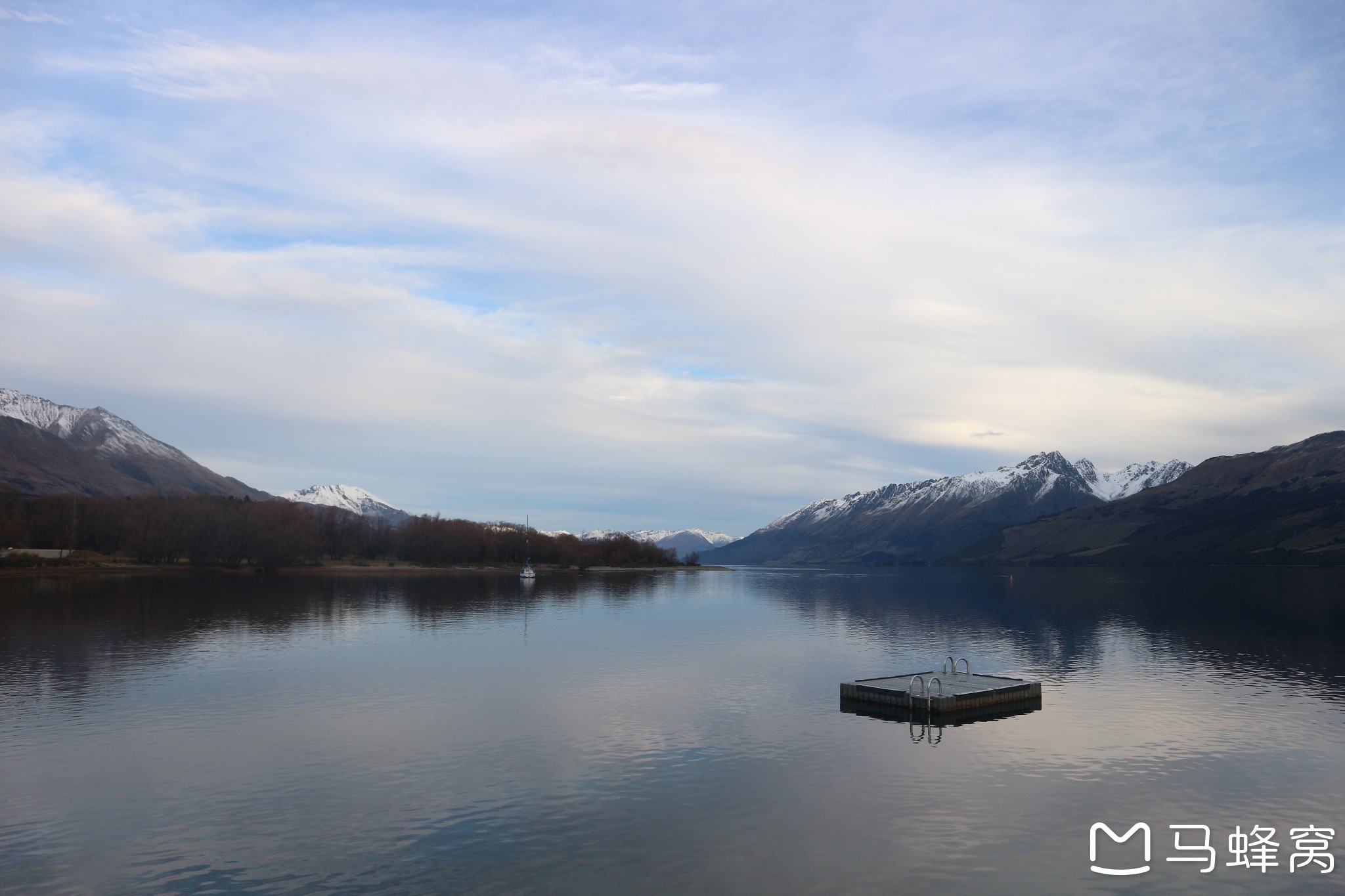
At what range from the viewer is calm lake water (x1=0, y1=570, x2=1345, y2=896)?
27.8 meters

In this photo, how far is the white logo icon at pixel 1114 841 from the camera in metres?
28.4

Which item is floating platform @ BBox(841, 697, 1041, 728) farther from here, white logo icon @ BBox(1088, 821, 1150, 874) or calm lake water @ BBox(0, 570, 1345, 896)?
white logo icon @ BBox(1088, 821, 1150, 874)

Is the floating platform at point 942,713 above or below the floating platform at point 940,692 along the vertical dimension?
below

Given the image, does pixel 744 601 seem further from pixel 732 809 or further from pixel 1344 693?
pixel 732 809

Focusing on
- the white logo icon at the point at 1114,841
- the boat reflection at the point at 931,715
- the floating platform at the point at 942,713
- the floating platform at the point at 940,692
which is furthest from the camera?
the floating platform at the point at 940,692

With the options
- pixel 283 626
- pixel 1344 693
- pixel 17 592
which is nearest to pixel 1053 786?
pixel 1344 693

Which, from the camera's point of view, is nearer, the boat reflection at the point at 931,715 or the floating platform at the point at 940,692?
the boat reflection at the point at 931,715

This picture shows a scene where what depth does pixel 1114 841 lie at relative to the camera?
30953mm

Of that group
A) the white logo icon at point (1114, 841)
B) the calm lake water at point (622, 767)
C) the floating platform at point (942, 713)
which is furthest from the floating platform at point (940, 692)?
the white logo icon at point (1114, 841)

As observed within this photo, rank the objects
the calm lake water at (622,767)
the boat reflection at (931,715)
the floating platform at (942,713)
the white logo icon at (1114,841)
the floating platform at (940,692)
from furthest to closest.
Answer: the floating platform at (940,692) → the floating platform at (942,713) → the boat reflection at (931,715) → the white logo icon at (1114,841) → the calm lake water at (622,767)

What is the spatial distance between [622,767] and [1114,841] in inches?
749

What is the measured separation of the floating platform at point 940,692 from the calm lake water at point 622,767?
66.5 inches

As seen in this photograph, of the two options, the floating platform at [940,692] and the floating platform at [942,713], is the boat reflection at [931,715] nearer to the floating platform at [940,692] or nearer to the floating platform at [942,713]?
the floating platform at [942,713]

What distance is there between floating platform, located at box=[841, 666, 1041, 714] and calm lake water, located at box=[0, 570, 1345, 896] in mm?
1689
